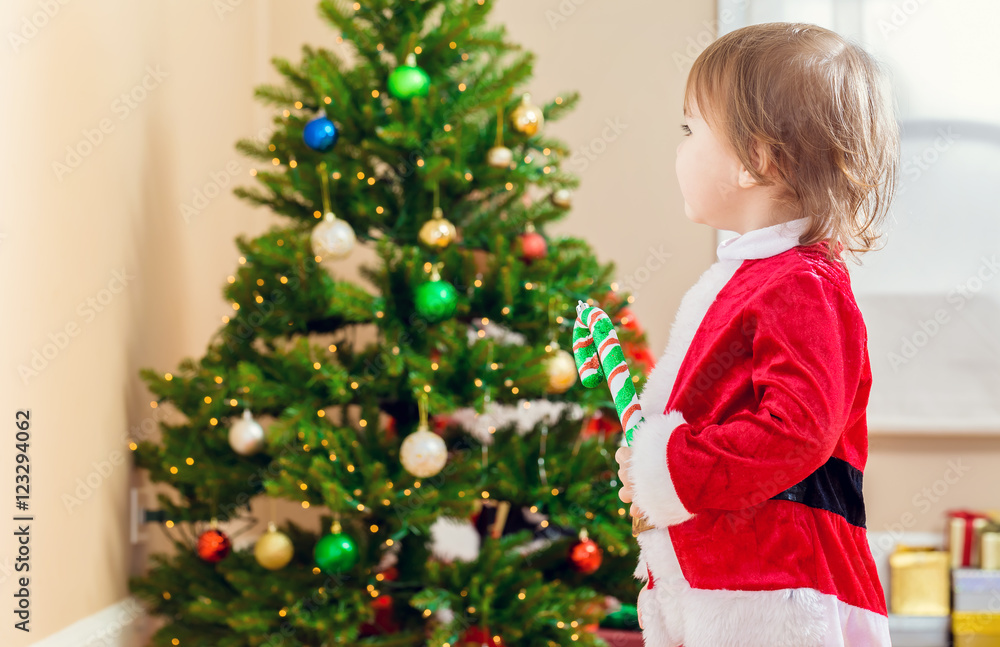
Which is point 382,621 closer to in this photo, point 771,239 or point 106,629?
point 106,629

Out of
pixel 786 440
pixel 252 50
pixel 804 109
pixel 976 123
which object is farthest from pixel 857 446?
pixel 252 50

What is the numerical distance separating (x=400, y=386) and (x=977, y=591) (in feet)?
5.61

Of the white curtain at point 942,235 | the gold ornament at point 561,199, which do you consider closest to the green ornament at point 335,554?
the gold ornament at point 561,199

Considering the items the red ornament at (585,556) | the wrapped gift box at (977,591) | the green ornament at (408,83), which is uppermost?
the green ornament at (408,83)

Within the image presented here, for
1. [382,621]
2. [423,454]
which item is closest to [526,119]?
[423,454]

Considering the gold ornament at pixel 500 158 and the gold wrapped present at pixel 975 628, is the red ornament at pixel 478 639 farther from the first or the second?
the gold wrapped present at pixel 975 628

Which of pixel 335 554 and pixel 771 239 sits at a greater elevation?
pixel 771 239

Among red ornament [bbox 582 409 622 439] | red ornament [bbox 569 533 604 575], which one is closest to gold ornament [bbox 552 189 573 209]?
red ornament [bbox 582 409 622 439]

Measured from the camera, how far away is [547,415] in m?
1.65

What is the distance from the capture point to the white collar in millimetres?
836

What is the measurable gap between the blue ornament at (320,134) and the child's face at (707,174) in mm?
834

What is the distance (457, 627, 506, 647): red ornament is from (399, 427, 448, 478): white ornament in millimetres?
292

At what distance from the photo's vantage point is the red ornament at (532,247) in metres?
1.61

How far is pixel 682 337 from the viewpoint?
0.91 metres
